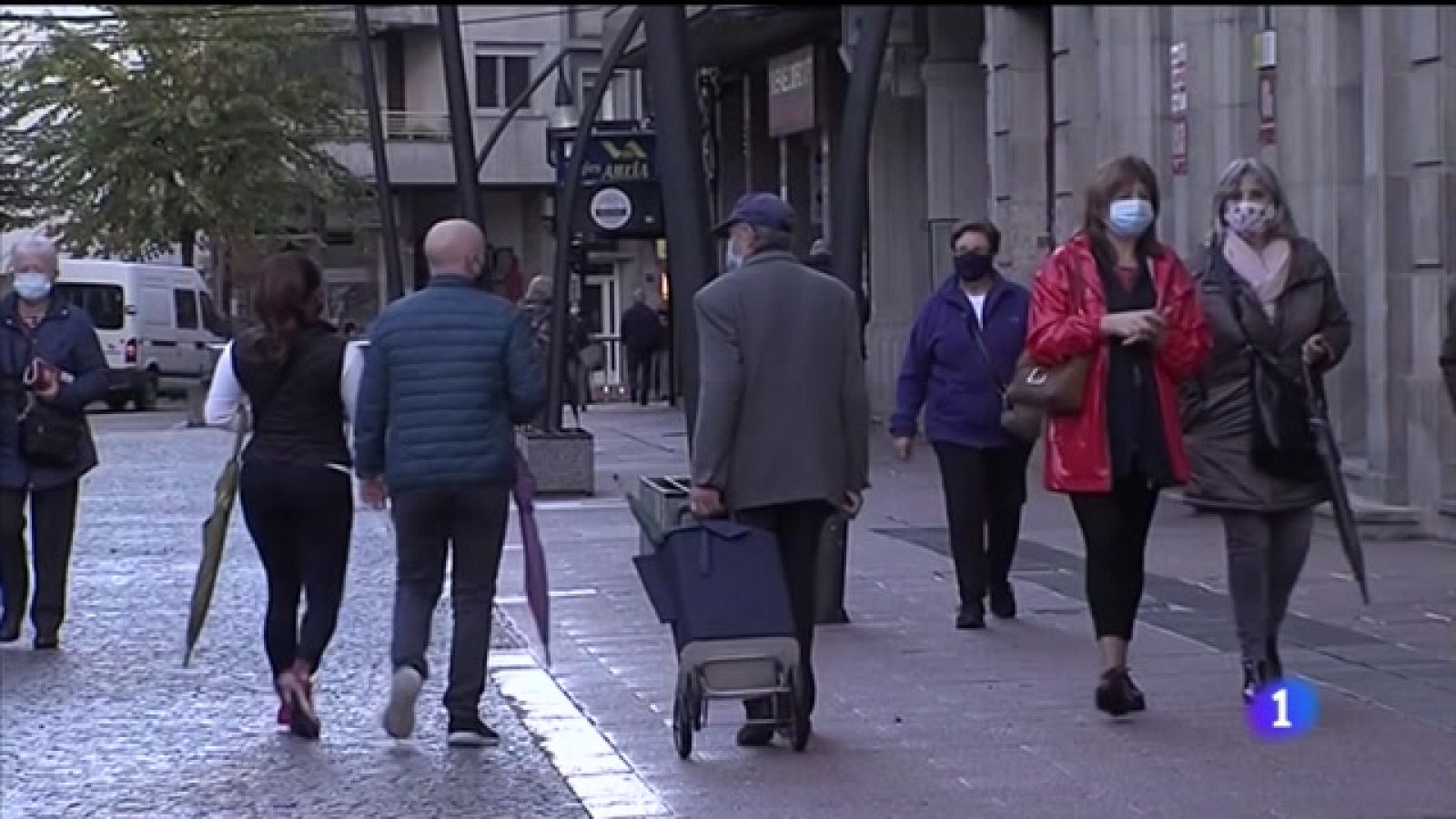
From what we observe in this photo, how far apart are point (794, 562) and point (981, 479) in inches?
113

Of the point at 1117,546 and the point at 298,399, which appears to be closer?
the point at 1117,546

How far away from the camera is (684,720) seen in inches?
358

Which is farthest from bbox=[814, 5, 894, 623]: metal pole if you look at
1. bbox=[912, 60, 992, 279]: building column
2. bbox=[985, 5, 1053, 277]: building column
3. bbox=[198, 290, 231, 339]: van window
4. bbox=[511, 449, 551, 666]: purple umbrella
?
bbox=[198, 290, 231, 339]: van window

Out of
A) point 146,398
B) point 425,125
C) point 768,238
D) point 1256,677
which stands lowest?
point 146,398

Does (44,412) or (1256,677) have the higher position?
(44,412)

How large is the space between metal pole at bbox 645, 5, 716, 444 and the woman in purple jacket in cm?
103

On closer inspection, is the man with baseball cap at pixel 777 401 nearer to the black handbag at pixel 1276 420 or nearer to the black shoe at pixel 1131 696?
the black shoe at pixel 1131 696

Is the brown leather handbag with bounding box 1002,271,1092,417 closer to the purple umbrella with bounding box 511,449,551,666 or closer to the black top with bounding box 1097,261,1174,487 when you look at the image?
the black top with bounding box 1097,261,1174,487

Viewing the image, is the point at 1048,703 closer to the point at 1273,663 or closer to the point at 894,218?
the point at 1273,663

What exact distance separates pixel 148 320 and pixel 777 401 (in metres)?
37.2

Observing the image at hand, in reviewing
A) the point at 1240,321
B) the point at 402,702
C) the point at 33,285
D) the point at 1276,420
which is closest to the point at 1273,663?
the point at 1276,420

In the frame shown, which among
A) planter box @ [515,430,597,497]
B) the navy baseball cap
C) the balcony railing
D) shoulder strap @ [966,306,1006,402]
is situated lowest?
planter box @ [515,430,597,497]

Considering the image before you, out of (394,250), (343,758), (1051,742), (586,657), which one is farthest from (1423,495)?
(394,250)

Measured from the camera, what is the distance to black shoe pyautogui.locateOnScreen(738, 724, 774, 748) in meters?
9.35
